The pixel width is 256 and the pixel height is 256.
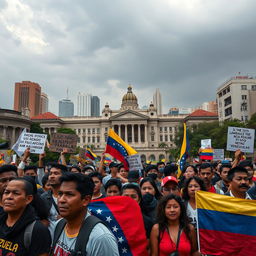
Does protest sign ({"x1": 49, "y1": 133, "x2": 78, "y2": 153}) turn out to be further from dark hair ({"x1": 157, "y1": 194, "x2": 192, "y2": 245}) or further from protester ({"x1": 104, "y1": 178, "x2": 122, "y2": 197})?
dark hair ({"x1": 157, "y1": 194, "x2": 192, "y2": 245})

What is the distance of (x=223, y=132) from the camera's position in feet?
142

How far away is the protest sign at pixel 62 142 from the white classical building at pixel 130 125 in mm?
73010

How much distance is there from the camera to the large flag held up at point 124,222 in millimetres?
3529

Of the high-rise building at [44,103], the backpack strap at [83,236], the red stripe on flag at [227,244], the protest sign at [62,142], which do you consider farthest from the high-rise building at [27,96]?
the backpack strap at [83,236]

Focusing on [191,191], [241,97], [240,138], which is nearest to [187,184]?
[191,191]

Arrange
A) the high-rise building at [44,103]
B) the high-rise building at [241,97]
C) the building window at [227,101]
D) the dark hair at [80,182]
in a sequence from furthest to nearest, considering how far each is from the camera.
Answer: the high-rise building at [44,103], the building window at [227,101], the high-rise building at [241,97], the dark hair at [80,182]

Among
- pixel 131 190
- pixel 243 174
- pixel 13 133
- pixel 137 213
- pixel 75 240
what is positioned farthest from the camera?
pixel 13 133

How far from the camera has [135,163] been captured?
9.69 m

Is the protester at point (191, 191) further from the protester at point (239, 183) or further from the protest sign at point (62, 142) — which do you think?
the protest sign at point (62, 142)

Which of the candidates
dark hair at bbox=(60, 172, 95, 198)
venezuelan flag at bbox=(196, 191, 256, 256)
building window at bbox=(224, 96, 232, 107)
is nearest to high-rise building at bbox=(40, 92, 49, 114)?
building window at bbox=(224, 96, 232, 107)

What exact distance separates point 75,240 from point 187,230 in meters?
1.73

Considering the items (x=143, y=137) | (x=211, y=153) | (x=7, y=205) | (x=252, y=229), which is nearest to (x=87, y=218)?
(x=7, y=205)

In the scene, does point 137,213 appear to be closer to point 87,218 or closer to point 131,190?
point 131,190

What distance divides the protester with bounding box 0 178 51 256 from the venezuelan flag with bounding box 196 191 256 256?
2.19 metres
